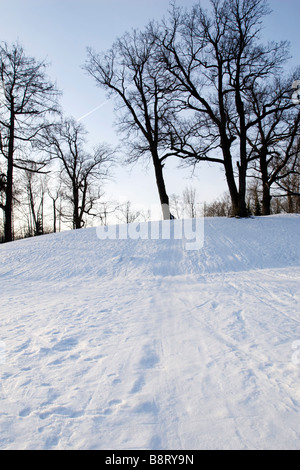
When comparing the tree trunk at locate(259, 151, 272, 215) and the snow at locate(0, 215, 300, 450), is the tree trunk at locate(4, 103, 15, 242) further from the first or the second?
the tree trunk at locate(259, 151, 272, 215)

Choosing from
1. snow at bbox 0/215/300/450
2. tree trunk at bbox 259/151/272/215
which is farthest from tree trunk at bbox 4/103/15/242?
tree trunk at bbox 259/151/272/215

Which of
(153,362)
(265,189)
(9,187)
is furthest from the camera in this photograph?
(265,189)

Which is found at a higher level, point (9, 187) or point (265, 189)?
point (265, 189)

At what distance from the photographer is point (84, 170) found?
28.4 m

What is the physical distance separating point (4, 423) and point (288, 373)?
114 inches

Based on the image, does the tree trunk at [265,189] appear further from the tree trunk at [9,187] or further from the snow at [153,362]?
the tree trunk at [9,187]

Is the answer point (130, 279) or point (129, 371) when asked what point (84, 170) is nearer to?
point (130, 279)

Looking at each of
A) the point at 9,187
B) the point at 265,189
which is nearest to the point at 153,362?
the point at 9,187

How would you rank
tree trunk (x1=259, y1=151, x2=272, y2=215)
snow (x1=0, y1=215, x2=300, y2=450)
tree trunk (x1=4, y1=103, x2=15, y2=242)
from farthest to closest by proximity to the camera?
tree trunk (x1=259, y1=151, x2=272, y2=215) → tree trunk (x1=4, y1=103, x2=15, y2=242) → snow (x1=0, y1=215, x2=300, y2=450)

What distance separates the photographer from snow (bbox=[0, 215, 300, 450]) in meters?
2.07

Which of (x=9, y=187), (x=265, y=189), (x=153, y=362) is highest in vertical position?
(x=265, y=189)

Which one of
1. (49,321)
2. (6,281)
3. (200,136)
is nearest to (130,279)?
(49,321)

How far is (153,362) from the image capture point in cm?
307

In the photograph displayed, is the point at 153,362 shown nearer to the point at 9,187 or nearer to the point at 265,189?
the point at 9,187
